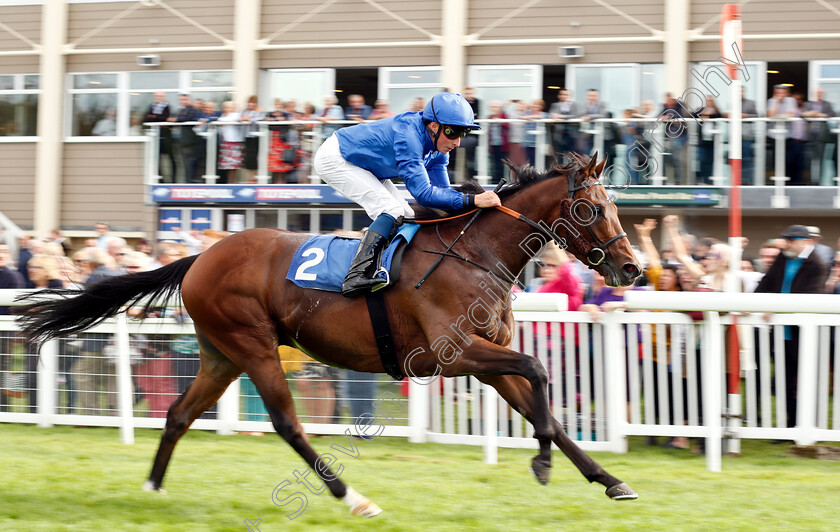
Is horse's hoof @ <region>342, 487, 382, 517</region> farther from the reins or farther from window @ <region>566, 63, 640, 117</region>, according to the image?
window @ <region>566, 63, 640, 117</region>

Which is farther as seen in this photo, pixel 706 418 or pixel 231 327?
pixel 706 418

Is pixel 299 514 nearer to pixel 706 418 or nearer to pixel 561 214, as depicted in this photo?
pixel 561 214

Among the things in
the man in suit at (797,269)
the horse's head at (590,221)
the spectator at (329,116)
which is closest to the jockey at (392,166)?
the horse's head at (590,221)

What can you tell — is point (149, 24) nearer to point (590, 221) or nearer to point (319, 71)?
point (319, 71)

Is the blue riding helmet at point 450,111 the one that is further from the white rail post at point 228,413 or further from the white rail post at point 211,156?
the white rail post at point 211,156

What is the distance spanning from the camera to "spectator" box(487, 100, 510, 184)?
1104cm

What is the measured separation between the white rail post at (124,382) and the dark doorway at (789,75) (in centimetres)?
1025

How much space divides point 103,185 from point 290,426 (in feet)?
39.0

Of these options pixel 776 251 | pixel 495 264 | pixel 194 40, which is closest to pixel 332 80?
pixel 194 40

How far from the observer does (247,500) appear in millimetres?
4340

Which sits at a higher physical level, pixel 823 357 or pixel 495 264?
pixel 495 264

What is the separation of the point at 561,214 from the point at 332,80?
10828mm

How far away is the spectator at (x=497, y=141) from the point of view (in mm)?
11039

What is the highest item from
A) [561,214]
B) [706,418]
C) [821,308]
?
[561,214]
